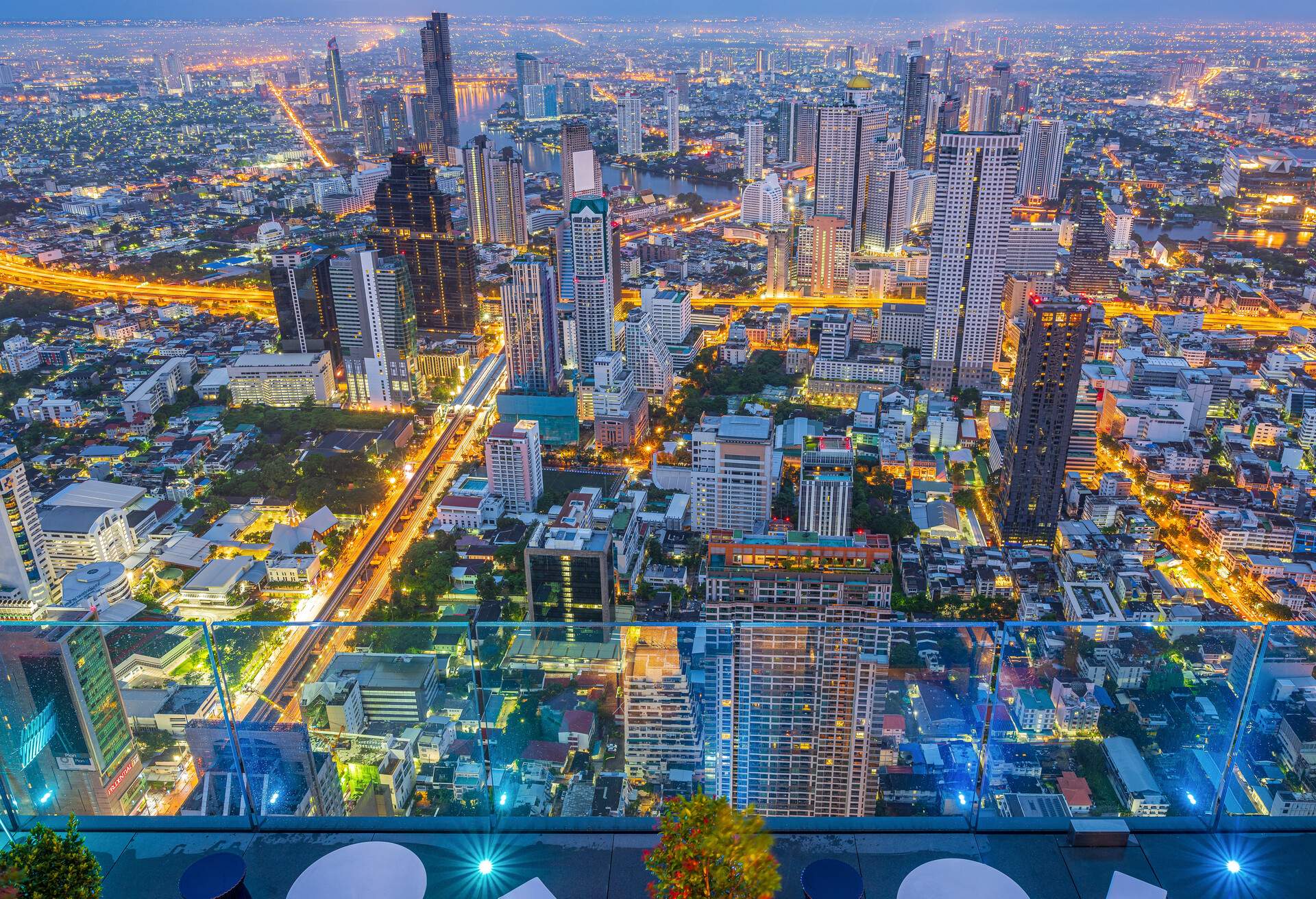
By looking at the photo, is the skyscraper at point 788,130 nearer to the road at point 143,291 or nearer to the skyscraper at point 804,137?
the skyscraper at point 804,137

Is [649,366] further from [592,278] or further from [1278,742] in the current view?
[1278,742]

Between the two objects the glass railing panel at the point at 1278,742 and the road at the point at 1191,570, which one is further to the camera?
the road at the point at 1191,570

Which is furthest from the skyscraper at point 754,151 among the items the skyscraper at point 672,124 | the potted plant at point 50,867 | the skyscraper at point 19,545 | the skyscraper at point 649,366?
the potted plant at point 50,867

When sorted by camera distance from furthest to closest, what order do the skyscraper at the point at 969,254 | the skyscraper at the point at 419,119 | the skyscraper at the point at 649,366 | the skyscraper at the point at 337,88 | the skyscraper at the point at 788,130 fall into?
the skyscraper at the point at 337,88, the skyscraper at the point at 419,119, the skyscraper at the point at 788,130, the skyscraper at the point at 969,254, the skyscraper at the point at 649,366

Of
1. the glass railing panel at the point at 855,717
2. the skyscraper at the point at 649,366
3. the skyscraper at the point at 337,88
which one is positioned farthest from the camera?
the skyscraper at the point at 337,88

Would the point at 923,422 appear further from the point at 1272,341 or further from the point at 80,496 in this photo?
the point at 80,496

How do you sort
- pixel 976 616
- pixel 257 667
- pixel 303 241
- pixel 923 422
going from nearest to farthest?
pixel 257 667 < pixel 976 616 < pixel 923 422 < pixel 303 241

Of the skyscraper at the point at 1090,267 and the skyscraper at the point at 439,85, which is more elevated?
the skyscraper at the point at 439,85

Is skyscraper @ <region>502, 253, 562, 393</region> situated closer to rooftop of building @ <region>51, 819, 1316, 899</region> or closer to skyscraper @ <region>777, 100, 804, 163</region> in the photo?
rooftop of building @ <region>51, 819, 1316, 899</region>

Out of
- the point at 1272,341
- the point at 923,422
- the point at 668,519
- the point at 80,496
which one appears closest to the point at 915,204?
the point at 1272,341
